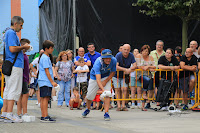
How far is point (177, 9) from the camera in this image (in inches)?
782

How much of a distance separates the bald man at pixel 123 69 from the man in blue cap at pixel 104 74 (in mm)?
2701

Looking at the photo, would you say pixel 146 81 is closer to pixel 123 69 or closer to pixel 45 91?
pixel 123 69

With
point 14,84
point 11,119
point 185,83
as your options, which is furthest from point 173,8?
point 11,119

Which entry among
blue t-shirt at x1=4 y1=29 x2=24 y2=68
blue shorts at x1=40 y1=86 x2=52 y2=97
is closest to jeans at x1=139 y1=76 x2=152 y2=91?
blue shorts at x1=40 y1=86 x2=52 y2=97

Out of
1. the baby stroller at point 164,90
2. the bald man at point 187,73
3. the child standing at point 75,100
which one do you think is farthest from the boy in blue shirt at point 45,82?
the bald man at point 187,73

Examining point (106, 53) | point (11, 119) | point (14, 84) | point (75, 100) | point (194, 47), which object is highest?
point (194, 47)

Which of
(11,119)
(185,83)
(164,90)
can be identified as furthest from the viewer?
(185,83)

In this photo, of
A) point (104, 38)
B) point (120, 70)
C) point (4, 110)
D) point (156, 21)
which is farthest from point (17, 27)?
point (156, 21)

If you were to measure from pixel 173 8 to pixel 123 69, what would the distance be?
7.88 m

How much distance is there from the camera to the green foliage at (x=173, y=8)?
19453 mm

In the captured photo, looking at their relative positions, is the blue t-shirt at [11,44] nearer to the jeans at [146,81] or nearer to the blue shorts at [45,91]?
the blue shorts at [45,91]

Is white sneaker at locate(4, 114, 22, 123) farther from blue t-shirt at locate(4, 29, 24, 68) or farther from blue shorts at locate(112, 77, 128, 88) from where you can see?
blue shorts at locate(112, 77, 128, 88)

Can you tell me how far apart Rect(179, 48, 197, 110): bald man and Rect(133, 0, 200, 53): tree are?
6.57 metres

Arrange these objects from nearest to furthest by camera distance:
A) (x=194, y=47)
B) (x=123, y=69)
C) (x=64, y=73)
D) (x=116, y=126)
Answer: (x=116, y=126) < (x=123, y=69) < (x=194, y=47) < (x=64, y=73)
